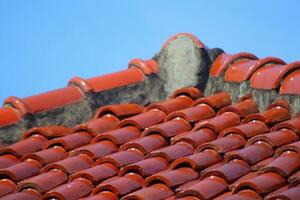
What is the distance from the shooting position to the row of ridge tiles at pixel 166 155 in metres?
4.88

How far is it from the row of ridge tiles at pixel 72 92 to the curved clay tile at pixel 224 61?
2.04 feet

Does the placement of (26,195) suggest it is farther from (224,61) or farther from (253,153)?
(224,61)

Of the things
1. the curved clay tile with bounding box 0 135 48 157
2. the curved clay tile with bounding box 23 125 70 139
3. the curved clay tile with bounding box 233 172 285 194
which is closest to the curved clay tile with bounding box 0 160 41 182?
the curved clay tile with bounding box 0 135 48 157

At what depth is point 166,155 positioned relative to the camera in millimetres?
5414

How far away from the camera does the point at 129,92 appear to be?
7.36 meters

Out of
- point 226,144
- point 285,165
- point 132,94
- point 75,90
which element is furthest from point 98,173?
point 132,94

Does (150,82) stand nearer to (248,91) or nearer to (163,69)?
(163,69)

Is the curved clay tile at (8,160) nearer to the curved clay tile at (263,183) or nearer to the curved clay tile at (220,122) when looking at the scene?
the curved clay tile at (220,122)

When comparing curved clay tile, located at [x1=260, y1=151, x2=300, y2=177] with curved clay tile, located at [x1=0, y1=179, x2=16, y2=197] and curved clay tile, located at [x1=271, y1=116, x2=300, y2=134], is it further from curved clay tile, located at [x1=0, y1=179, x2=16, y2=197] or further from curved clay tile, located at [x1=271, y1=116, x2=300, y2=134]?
curved clay tile, located at [x1=0, y1=179, x2=16, y2=197]

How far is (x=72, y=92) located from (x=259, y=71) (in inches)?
67.7

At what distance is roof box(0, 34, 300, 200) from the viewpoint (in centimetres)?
498

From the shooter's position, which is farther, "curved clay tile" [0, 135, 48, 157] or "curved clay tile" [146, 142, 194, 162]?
"curved clay tile" [0, 135, 48, 157]

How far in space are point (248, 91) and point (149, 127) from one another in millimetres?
1014

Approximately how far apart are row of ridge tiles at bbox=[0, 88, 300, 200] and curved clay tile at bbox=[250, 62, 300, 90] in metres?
0.18
